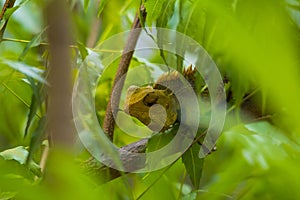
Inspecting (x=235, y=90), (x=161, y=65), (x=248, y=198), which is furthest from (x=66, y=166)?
(x=161, y=65)

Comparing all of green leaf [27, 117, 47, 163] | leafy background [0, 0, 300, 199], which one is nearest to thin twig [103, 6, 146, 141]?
leafy background [0, 0, 300, 199]

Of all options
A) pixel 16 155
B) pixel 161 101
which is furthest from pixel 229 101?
pixel 16 155

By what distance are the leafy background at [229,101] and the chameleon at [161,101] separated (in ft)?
0.14

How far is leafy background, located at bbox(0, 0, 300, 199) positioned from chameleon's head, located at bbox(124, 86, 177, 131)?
1.7 inches

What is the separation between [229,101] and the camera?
0.59 m

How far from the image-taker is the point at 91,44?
1.06m

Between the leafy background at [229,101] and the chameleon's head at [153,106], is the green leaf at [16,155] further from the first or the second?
the chameleon's head at [153,106]

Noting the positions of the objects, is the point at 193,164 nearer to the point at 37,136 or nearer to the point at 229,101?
the point at 229,101

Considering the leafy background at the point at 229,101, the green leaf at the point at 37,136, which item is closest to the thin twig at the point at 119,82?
the leafy background at the point at 229,101

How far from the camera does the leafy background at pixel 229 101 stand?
18cm

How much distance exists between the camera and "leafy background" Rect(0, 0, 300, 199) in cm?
18

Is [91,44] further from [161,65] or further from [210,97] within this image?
[210,97]

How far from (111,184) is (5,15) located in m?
0.21

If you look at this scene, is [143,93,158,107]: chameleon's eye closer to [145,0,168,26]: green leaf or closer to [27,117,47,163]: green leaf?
[145,0,168,26]: green leaf
